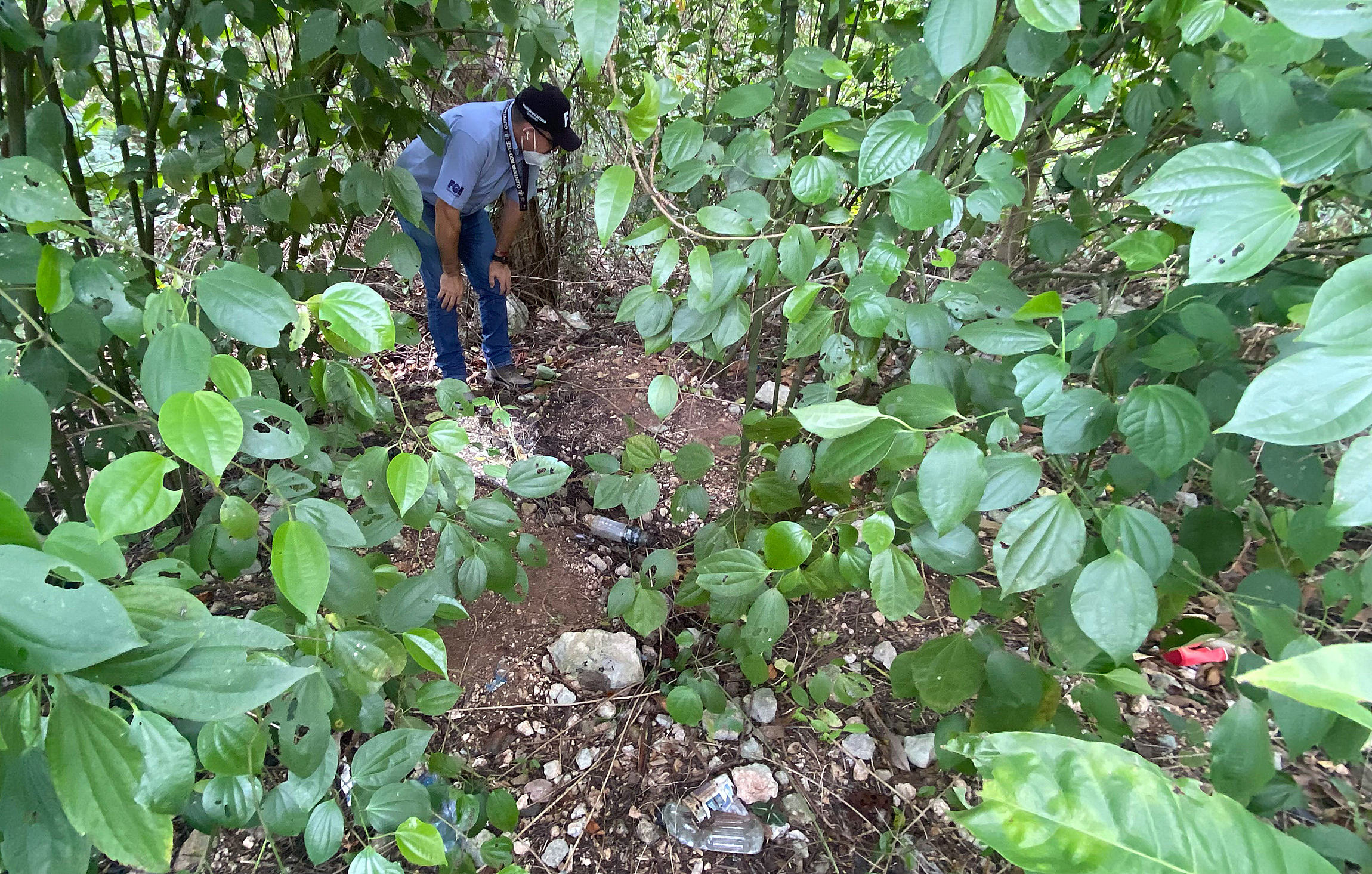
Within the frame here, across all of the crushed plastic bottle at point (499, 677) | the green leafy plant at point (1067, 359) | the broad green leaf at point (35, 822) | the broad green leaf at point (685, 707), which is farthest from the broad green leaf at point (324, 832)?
the crushed plastic bottle at point (499, 677)

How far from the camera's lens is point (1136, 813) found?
0.46 meters

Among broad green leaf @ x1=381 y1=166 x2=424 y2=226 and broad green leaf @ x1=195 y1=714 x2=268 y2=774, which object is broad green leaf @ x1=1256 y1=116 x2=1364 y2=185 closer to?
broad green leaf @ x1=195 y1=714 x2=268 y2=774

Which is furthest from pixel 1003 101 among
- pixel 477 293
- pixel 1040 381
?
pixel 477 293

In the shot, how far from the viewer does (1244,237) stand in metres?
0.56

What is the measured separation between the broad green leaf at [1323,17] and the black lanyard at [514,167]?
8.37 feet

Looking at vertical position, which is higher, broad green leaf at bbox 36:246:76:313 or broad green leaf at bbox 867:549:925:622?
broad green leaf at bbox 36:246:76:313

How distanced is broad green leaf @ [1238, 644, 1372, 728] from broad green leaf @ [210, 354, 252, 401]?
848mm

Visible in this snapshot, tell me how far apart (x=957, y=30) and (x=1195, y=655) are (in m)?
1.86

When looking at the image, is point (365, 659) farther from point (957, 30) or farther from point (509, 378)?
point (509, 378)

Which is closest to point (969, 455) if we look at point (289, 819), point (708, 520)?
point (289, 819)

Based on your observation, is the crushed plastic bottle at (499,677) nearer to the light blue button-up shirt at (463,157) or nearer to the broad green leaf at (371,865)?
the broad green leaf at (371,865)

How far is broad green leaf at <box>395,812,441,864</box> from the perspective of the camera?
0.79 meters

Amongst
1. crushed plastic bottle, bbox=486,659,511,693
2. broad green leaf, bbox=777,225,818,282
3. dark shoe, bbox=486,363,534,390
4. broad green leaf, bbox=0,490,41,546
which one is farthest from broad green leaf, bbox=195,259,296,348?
dark shoe, bbox=486,363,534,390

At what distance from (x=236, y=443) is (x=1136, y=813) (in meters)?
0.76
